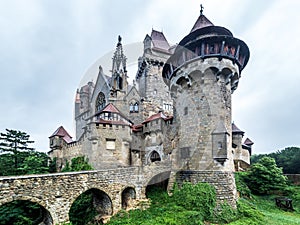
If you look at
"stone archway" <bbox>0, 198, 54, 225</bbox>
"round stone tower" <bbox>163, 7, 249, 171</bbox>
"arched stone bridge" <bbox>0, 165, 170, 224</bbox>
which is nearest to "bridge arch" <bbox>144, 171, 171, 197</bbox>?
"arched stone bridge" <bbox>0, 165, 170, 224</bbox>

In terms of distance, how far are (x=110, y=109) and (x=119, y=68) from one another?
985cm

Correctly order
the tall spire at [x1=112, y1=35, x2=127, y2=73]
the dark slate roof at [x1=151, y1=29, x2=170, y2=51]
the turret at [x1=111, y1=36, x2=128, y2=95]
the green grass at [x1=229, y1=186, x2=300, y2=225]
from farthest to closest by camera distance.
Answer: the dark slate roof at [x1=151, y1=29, x2=170, y2=51] → the tall spire at [x1=112, y1=35, x2=127, y2=73] → the turret at [x1=111, y1=36, x2=128, y2=95] → the green grass at [x1=229, y1=186, x2=300, y2=225]

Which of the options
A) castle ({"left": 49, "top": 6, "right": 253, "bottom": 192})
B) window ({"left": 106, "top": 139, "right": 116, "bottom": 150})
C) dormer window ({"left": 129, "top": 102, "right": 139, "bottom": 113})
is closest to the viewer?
castle ({"left": 49, "top": 6, "right": 253, "bottom": 192})

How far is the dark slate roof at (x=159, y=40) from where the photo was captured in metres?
34.9

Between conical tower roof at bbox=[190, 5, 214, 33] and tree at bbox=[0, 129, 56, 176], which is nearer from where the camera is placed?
conical tower roof at bbox=[190, 5, 214, 33]

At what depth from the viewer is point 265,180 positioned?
64.1 feet

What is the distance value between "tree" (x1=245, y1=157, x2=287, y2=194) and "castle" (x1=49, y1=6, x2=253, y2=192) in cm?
300

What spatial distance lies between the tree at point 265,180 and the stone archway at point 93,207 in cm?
1366

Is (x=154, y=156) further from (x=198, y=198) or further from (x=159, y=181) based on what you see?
(x=198, y=198)

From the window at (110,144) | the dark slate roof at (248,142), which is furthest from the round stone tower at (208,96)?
the dark slate roof at (248,142)

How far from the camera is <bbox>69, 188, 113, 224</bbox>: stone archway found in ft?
44.9

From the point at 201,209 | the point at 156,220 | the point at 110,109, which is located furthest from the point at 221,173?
the point at 110,109

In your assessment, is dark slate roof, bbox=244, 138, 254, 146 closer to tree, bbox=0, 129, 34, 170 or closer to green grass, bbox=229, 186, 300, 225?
green grass, bbox=229, 186, 300, 225

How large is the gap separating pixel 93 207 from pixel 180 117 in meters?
A: 9.40
